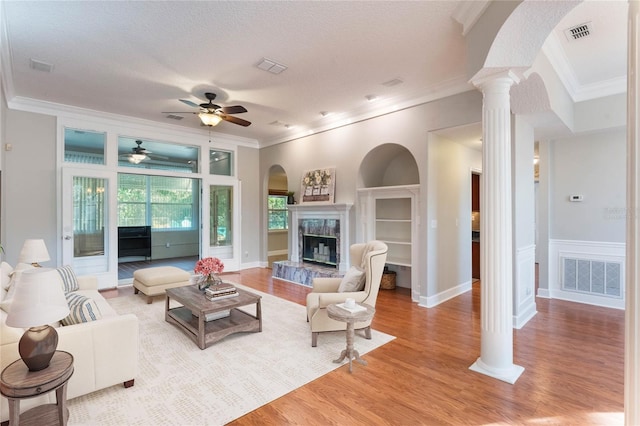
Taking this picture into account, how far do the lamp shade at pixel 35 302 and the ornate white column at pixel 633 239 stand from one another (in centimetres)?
282

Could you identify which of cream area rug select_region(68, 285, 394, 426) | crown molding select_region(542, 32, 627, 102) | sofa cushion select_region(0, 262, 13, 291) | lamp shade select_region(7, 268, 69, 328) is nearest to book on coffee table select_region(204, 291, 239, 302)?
cream area rug select_region(68, 285, 394, 426)

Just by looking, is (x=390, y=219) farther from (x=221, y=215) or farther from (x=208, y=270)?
(x=221, y=215)

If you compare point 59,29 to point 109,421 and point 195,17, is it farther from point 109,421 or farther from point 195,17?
point 109,421

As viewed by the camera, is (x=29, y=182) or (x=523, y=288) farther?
(x=29, y=182)

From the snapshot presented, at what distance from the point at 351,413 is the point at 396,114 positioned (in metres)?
4.38

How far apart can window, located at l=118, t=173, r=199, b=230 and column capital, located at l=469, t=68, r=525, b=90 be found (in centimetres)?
886

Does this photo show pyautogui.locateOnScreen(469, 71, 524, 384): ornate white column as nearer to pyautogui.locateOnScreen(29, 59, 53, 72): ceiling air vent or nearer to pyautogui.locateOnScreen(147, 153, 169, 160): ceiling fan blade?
pyautogui.locateOnScreen(29, 59, 53, 72): ceiling air vent

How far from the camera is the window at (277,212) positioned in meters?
8.48

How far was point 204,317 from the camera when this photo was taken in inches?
125

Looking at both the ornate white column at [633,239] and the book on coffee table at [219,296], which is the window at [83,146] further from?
the ornate white column at [633,239]

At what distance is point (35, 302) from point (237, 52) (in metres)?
3.07

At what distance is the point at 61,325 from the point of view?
242 cm

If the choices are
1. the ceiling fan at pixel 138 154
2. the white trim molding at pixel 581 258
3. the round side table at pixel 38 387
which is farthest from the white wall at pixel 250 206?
the white trim molding at pixel 581 258

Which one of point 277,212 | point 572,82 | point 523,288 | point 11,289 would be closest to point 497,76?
point 572,82
